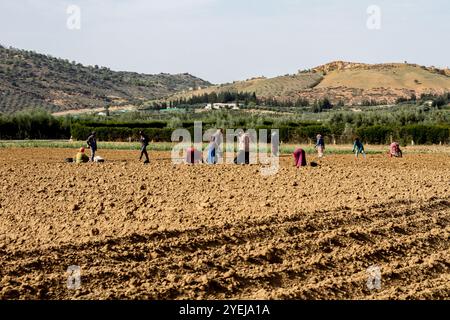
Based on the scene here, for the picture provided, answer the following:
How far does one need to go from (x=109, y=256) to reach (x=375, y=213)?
6.35m

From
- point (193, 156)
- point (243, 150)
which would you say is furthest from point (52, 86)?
point (243, 150)

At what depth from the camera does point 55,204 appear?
53.2 feet

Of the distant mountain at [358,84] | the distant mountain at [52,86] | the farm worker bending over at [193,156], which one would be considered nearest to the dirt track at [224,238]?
the farm worker bending over at [193,156]

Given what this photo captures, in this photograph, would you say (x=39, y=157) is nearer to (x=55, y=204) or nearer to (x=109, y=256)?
(x=55, y=204)

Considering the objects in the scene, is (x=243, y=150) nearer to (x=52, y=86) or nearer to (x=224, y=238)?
(x=224, y=238)

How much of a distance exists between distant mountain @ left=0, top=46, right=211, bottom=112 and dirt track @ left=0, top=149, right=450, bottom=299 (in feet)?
294

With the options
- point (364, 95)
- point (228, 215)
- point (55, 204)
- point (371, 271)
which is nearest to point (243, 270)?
point (371, 271)

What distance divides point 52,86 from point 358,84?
52.0 metres

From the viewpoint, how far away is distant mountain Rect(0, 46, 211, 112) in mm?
112125

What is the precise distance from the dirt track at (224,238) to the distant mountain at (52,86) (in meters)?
89.5

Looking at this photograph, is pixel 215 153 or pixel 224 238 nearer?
pixel 224 238

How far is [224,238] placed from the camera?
1234 cm

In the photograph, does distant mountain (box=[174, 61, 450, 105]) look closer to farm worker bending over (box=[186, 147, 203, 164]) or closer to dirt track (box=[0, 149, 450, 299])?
farm worker bending over (box=[186, 147, 203, 164])

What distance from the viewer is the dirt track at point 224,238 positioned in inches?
391
